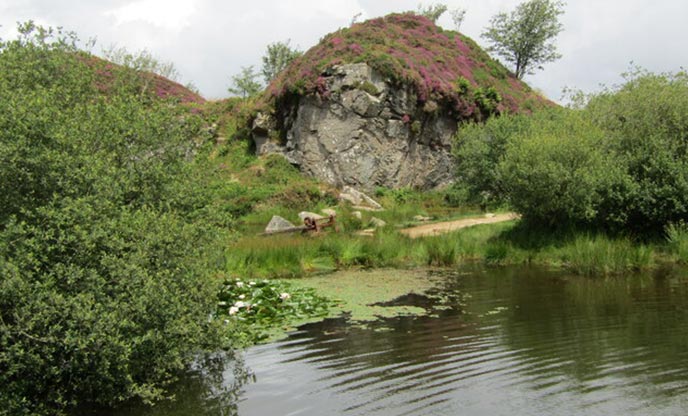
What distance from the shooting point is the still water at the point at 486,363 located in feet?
26.4

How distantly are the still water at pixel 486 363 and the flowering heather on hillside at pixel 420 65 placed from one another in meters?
29.1

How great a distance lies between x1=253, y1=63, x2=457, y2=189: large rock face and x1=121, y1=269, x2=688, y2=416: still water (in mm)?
27674

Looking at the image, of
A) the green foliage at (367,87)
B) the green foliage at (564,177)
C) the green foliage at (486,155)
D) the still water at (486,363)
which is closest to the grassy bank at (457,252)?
the green foliage at (564,177)

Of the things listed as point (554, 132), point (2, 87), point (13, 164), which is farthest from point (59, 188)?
point (554, 132)

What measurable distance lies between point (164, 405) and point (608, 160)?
58.7ft

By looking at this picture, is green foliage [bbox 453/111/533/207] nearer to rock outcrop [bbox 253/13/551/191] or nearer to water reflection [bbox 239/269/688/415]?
rock outcrop [bbox 253/13/551/191]

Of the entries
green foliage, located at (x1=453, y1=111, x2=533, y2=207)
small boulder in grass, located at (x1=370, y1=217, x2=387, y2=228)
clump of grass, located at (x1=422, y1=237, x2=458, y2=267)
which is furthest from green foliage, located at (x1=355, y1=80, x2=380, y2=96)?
clump of grass, located at (x1=422, y1=237, x2=458, y2=267)

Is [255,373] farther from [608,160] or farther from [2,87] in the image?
[608,160]

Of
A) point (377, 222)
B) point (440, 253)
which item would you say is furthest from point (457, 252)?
point (377, 222)

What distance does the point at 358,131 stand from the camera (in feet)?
137

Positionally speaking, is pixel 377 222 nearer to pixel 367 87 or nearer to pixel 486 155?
pixel 486 155

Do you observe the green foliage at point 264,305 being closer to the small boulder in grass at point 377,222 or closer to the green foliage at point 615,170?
the green foliage at point 615,170

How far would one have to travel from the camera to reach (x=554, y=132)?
2386 centimetres

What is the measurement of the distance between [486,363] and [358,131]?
3292 centimetres
